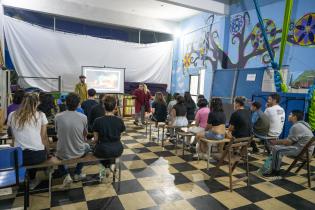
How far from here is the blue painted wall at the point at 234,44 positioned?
15.8 ft

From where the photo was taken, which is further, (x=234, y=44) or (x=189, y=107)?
(x=234, y=44)

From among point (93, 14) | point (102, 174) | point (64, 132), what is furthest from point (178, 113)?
point (93, 14)

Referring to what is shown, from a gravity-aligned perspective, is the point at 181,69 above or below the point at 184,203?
above

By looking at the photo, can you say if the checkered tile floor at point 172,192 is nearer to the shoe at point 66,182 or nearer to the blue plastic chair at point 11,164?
the shoe at point 66,182

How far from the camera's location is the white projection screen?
721cm

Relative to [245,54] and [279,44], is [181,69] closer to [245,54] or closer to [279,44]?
[245,54]

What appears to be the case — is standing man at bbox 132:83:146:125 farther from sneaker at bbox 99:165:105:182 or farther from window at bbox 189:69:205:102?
sneaker at bbox 99:165:105:182

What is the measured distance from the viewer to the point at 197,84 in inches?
308

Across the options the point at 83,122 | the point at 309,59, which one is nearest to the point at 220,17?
the point at 309,59

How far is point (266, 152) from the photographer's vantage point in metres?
4.20

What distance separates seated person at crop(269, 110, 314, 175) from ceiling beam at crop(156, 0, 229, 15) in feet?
13.6

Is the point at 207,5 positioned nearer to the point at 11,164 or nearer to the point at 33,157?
the point at 33,157

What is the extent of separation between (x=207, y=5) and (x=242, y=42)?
145cm

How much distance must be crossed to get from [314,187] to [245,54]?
13.4 ft
